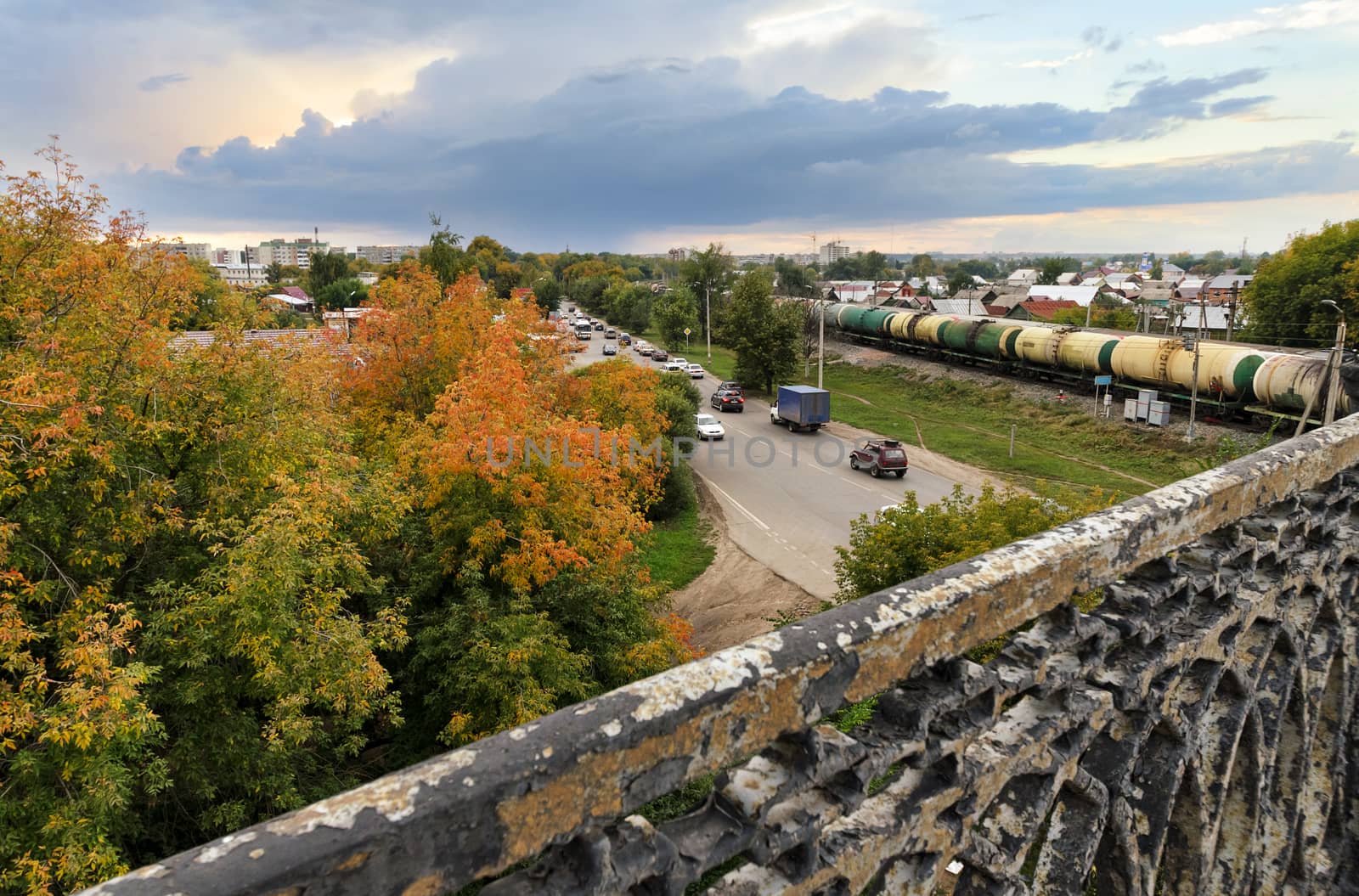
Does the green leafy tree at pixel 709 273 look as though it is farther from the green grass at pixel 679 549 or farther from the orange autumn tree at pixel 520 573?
the orange autumn tree at pixel 520 573

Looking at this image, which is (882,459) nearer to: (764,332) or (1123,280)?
(764,332)

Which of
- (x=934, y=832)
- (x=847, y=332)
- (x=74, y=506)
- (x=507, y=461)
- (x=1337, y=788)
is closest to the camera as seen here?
(x=934, y=832)

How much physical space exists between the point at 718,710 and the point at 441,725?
1085 cm

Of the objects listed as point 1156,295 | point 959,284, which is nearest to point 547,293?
point 959,284

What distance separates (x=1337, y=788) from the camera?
160 inches

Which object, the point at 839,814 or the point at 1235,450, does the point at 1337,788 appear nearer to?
the point at 839,814

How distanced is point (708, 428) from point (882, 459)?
8763 millimetres

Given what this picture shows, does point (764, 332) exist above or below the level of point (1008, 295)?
below

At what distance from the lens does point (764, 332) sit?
141 feet

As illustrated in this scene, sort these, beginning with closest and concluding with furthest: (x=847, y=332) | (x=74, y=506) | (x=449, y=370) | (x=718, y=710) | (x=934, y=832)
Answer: (x=718, y=710)
(x=934, y=832)
(x=74, y=506)
(x=449, y=370)
(x=847, y=332)

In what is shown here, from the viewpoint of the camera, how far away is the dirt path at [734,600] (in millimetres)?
16320

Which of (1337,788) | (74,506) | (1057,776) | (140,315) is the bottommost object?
(1337,788)

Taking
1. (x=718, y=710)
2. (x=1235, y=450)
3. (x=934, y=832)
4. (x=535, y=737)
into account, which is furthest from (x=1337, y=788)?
(x=1235, y=450)

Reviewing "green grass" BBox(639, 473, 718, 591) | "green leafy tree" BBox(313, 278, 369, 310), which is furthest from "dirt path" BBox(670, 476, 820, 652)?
"green leafy tree" BBox(313, 278, 369, 310)
